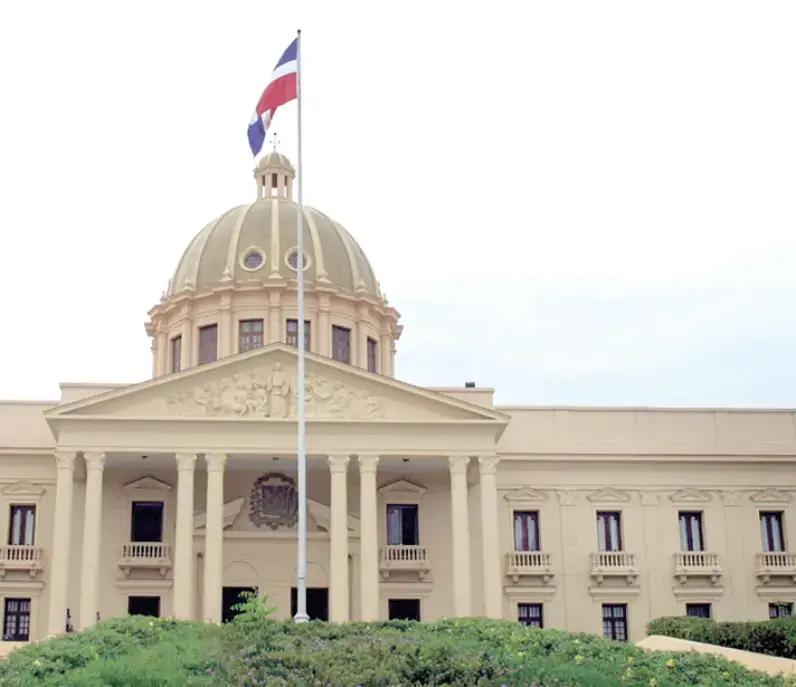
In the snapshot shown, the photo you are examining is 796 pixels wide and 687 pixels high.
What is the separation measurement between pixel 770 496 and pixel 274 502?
21.0 meters

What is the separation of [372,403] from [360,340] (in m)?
13.1

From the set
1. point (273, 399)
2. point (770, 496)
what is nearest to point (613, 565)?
point (770, 496)

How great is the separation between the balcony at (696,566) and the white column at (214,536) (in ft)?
61.6

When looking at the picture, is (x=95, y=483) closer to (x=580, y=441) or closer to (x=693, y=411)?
(x=580, y=441)

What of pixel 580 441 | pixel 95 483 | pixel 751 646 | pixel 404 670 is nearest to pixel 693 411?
pixel 580 441

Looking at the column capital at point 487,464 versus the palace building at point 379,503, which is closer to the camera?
the palace building at point 379,503

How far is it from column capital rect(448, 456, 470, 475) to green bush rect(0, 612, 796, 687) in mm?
20427

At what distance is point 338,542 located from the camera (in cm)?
4312

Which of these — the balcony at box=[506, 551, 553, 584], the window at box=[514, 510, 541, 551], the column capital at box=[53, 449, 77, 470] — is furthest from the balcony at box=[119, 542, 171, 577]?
the window at box=[514, 510, 541, 551]

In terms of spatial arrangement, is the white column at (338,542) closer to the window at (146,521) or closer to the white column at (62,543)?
the window at (146,521)

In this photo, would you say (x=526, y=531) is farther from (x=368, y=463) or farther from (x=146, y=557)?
(x=146, y=557)

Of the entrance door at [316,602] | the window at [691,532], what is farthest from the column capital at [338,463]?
the window at [691,532]

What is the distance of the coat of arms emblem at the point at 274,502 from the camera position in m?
47.2

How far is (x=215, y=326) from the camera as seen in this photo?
5722cm
